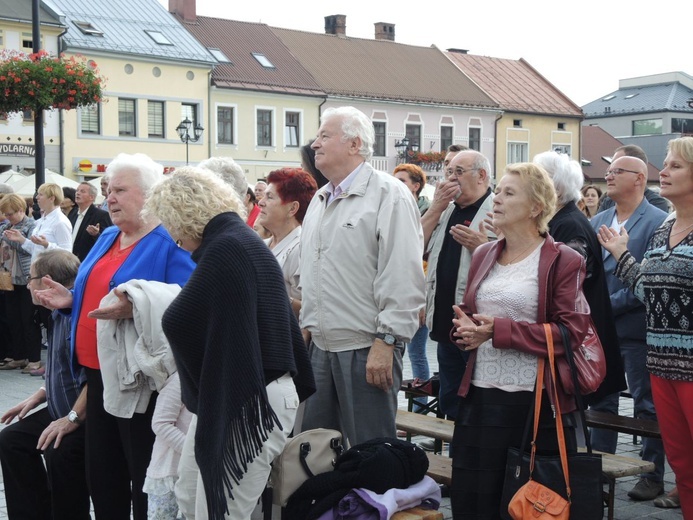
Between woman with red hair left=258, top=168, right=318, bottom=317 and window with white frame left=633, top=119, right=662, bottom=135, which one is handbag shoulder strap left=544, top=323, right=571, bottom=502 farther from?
window with white frame left=633, top=119, right=662, bottom=135

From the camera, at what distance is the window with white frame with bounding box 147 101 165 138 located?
36250mm

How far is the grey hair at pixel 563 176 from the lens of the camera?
5293 millimetres

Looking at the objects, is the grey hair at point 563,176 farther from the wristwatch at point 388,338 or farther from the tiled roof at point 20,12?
the tiled roof at point 20,12

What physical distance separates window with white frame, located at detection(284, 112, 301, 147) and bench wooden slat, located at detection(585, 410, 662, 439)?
35328 mm

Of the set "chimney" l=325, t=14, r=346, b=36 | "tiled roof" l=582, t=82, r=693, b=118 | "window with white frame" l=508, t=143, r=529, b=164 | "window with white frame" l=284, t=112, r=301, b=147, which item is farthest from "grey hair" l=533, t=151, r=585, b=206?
"tiled roof" l=582, t=82, r=693, b=118

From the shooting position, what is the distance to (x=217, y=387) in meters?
3.52

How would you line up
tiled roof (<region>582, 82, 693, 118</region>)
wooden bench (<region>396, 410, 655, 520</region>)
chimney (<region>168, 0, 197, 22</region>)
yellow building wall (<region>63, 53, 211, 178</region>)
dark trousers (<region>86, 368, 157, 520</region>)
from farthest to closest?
tiled roof (<region>582, 82, 693, 118</region>) → chimney (<region>168, 0, 197, 22</region>) → yellow building wall (<region>63, 53, 211, 178</region>) → wooden bench (<region>396, 410, 655, 520</region>) → dark trousers (<region>86, 368, 157, 520</region>)

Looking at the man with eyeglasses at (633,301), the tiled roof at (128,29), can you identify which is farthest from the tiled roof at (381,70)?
the man with eyeglasses at (633,301)

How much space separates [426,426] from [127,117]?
3217 centimetres

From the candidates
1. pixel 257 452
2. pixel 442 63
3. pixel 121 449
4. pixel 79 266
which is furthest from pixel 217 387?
pixel 442 63

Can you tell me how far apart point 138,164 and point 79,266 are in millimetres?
821

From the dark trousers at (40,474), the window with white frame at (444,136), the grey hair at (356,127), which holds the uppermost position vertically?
the window with white frame at (444,136)

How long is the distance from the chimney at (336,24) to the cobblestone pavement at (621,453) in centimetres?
3887

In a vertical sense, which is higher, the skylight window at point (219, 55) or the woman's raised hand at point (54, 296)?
the skylight window at point (219, 55)
